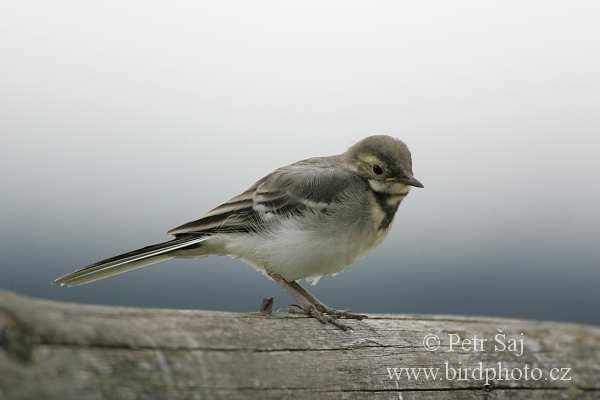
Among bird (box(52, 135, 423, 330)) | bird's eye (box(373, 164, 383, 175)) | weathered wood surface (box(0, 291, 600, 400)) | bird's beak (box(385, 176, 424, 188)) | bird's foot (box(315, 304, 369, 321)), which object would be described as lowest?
weathered wood surface (box(0, 291, 600, 400))

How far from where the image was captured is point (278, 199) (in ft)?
25.8

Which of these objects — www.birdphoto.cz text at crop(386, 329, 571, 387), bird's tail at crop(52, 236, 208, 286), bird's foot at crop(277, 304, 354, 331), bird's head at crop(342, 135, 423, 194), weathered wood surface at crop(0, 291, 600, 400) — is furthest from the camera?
bird's head at crop(342, 135, 423, 194)

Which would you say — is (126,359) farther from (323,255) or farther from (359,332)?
(323,255)

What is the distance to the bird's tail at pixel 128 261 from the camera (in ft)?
21.2

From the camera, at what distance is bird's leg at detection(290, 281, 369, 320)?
6.53 meters

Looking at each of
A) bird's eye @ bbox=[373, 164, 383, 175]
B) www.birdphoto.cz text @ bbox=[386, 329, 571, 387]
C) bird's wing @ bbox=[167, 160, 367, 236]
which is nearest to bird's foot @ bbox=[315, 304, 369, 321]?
www.birdphoto.cz text @ bbox=[386, 329, 571, 387]

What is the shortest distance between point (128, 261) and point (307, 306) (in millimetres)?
1897

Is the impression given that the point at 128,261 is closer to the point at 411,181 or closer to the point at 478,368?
the point at 411,181

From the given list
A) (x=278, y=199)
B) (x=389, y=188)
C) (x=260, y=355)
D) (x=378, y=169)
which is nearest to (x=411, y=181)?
(x=389, y=188)

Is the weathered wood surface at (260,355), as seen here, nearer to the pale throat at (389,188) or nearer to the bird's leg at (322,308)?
the bird's leg at (322,308)

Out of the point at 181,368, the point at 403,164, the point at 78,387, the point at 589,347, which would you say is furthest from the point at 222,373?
the point at 403,164

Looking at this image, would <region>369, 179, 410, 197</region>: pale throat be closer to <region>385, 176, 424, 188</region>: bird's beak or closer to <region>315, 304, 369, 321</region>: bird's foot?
<region>385, 176, 424, 188</region>: bird's beak

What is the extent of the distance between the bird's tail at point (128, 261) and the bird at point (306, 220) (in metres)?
0.02

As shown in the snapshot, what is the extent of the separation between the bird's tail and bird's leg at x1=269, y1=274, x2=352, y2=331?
104 centimetres
